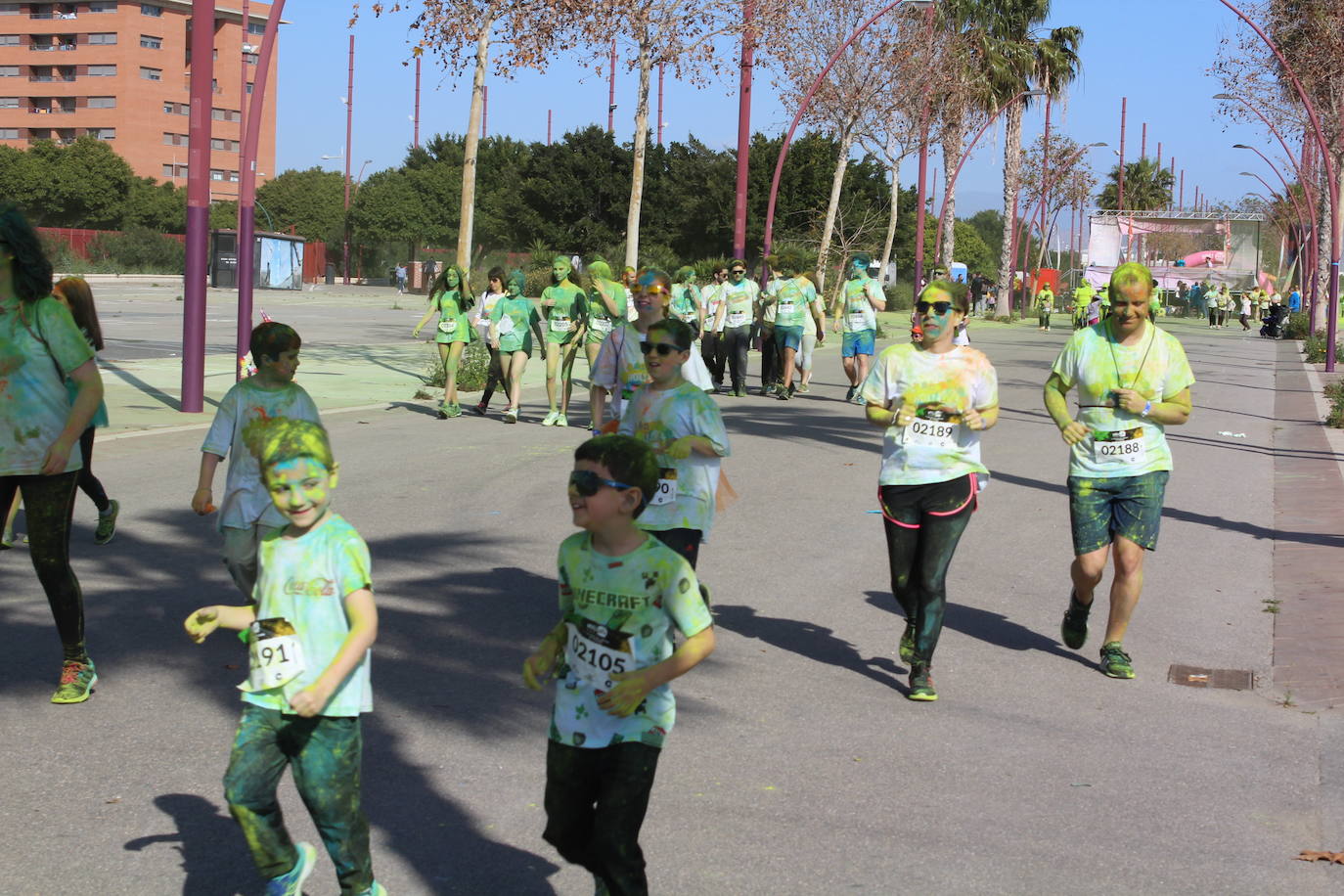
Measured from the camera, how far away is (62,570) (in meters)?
5.52

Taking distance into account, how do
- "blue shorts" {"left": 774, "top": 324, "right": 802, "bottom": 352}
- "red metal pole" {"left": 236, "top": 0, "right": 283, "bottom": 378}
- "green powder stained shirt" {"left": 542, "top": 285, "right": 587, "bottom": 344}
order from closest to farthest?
"green powder stained shirt" {"left": 542, "top": 285, "right": 587, "bottom": 344}
"red metal pole" {"left": 236, "top": 0, "right": 283, "bottom": 378}
"blue shorts" {"left": 774, "top": 324, "right": 802, "bottom": 352}

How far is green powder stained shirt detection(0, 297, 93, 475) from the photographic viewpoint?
542 centimetres

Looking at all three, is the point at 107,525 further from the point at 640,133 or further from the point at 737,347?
the point at 640,133

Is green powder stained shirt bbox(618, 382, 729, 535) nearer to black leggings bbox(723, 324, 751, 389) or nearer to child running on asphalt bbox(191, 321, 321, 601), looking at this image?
child running on asphalt bbox(191, 321, 321, 601)

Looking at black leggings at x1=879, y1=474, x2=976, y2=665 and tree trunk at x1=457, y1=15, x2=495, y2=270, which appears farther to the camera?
tree trunk at x1=457, y1=15, x2=495, y2=270

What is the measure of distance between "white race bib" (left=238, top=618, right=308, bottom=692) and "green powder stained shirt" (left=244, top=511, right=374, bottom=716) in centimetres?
1

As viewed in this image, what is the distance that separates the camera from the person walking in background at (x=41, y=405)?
5.39 m

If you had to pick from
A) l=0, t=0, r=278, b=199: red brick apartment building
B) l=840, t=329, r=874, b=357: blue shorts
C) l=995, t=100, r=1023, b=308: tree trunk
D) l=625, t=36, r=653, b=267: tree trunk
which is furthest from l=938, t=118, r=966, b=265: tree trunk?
l=0, t=0, r=278, b=199: red brick apartment building

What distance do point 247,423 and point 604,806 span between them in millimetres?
2697

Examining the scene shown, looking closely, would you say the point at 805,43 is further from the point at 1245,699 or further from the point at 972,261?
the point at 972,261

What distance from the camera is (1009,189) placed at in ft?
180

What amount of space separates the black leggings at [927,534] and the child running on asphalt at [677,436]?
0.82m

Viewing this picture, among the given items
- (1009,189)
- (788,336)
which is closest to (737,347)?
(788,336)

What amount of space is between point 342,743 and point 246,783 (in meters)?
0.22
